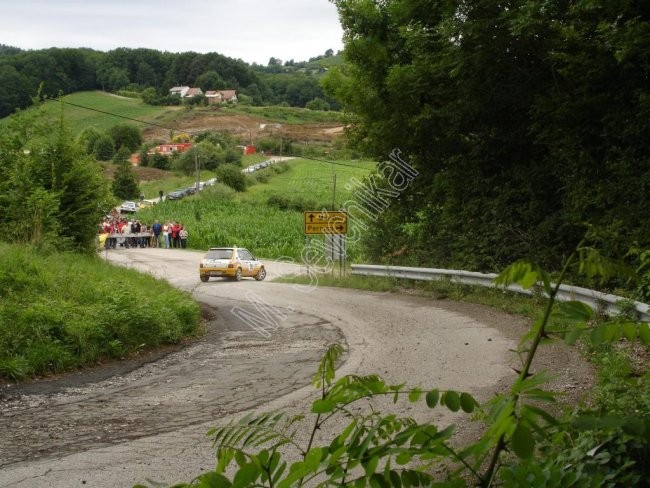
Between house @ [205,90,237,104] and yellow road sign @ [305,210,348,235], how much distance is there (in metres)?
106

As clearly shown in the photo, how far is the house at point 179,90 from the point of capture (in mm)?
134887

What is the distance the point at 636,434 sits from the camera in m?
2.11

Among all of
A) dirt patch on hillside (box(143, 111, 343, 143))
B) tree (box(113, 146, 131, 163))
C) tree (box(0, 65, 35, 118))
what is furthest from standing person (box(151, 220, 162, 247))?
dirt patch on hillside (box(143, 111, 343, 143))

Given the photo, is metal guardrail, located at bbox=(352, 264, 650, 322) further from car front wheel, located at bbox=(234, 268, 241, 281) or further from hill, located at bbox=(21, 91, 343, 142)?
hill, located at bbox=(21, 91, 343, 142)

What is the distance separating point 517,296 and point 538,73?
5469 mm

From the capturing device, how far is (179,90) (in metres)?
141

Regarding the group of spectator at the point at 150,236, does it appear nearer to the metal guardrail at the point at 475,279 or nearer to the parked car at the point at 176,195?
the parked car at the point at 176,195

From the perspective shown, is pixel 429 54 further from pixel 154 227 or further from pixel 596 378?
pixel 154 227

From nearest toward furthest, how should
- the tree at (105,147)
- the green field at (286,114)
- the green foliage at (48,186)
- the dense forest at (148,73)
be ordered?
the green foliage at (48,186), the dense forest at (148,73), the tree at (105,147), the green field at (286,114)

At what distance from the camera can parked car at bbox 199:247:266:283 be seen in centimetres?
3119

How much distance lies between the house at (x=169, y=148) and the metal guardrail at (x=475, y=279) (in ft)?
284

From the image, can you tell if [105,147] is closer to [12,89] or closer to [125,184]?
[125,184]

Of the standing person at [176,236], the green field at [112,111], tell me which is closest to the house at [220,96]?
the green field at [112,111]

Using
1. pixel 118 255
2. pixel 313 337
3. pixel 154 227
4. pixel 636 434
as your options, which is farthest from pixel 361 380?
pixel 154 227
